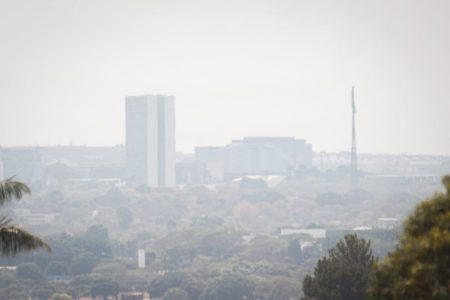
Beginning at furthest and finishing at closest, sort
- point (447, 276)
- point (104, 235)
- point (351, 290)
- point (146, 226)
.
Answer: point (146, 226) < point (104, 235) < point (351, 290) < point (447, 276)

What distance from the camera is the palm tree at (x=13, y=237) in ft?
72.5

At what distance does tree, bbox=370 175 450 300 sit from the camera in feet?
72.5

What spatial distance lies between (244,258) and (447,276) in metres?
116

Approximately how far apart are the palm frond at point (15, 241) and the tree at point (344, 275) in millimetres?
20483

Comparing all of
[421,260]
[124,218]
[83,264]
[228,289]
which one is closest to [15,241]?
[421,260]

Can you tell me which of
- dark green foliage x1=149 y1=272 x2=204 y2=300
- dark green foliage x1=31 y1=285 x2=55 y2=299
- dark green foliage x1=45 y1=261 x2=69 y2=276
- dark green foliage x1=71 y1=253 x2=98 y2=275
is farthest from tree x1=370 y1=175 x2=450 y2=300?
dark green foliage x1=71 y1=253 x2=98 y2=275

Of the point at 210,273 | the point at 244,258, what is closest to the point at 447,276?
the point at 210,273

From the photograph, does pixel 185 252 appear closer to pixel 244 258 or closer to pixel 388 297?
pixel 244 258

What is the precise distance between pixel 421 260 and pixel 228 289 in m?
84.0

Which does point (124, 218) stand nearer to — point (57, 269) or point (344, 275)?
point (57, 269)

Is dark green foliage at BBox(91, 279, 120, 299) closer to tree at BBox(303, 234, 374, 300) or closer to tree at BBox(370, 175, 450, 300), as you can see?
tree at BBox(303, 234, 374, 300)

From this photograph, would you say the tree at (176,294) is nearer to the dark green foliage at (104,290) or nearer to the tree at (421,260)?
the dark green foliage at (104,290)

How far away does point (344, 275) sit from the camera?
140ft

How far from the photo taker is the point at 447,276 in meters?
22.2
